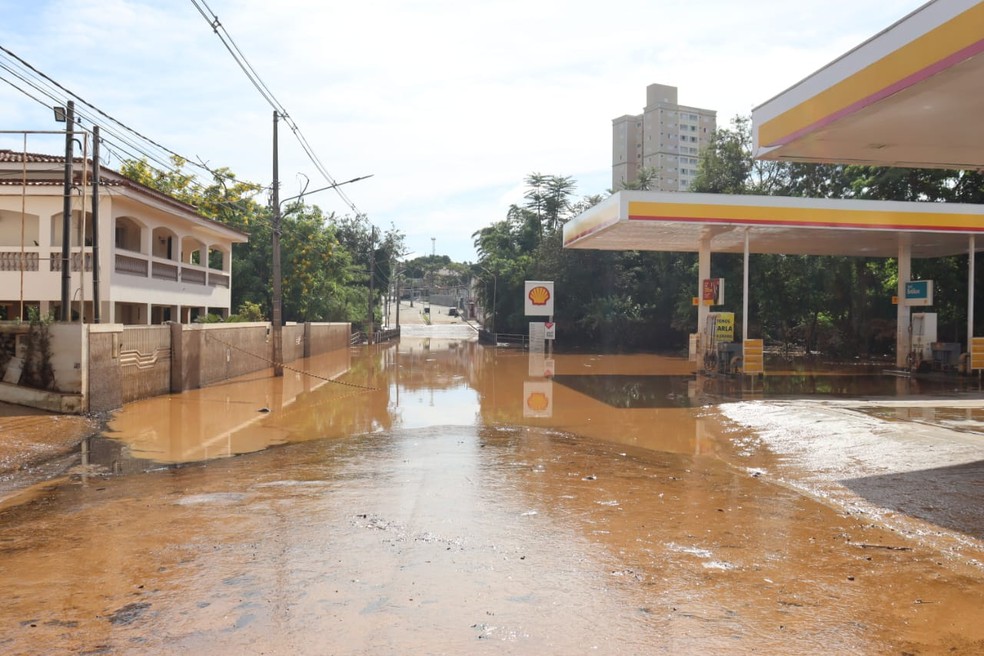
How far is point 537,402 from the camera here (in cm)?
1775

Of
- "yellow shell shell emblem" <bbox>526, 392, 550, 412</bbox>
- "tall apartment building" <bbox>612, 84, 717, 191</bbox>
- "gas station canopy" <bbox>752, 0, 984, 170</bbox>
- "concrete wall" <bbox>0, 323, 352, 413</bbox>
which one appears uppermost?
"tall apartment building" <bbox>612, 84, 717, 191</bbox>

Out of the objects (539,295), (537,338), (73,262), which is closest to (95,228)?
(73,262)

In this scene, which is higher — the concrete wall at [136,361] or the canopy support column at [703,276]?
the canopy support column at [703,276]

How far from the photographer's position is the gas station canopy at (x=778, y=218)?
2128cm

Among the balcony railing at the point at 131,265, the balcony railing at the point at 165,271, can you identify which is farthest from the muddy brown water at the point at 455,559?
the balcony railing at the point at 165,271

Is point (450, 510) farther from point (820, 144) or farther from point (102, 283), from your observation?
point (102, 283)

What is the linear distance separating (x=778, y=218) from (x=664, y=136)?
86.9m

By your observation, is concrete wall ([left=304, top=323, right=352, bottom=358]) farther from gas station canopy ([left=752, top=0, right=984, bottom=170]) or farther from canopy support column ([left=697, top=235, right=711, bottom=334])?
gas station canopy ([left=752, top=0, right=984, bottom=170])

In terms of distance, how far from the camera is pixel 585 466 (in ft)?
32.2

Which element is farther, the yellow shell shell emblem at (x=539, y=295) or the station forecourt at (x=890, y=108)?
the yellow shell shell emblem at (x=539, y=295)

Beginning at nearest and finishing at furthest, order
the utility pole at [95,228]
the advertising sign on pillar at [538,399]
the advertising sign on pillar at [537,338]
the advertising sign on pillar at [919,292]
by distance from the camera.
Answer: the advertising sign on pillar at [538,399] → the utility pole at [95,228] → the advertising sign on pillar at [919,292] → the advertising sign on pillar at [537,338]

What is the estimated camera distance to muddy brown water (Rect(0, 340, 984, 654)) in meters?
4.32

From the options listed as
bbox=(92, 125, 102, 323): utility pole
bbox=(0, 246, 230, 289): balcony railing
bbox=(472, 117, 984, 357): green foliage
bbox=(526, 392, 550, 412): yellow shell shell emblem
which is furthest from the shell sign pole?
bbox=(92, 125, 102, 323): utility pole

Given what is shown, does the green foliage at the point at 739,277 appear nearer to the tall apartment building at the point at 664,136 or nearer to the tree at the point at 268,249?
the tree at the point at 268,249
